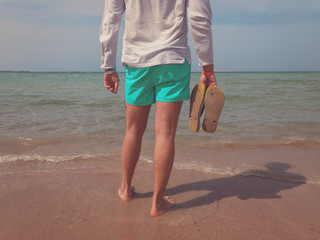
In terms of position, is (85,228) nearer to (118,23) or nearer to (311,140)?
(118,23)

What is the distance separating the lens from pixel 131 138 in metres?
2.09

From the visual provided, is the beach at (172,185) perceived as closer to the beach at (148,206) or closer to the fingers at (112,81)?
the beach at (148,206)

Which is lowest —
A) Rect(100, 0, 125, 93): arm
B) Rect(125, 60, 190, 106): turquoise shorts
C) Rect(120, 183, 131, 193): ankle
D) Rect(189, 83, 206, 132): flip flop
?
Rect(120, 183, 131, 193): ankle

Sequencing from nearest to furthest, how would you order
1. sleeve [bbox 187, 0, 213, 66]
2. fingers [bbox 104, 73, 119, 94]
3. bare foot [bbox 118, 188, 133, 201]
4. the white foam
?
sleeve [bbox 187, 0, 213, 66] < fingers [bbox 104, 73, 119, 94] < bare foot [bbox 118, 188, 133, 201] < the white foam

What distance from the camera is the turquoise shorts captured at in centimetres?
182

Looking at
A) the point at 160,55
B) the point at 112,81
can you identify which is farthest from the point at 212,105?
the point at 112,81

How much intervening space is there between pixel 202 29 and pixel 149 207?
4.40 ft

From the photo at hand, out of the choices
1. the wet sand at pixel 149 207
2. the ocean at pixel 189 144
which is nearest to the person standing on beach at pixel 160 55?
the wet sand at pixel 149 207

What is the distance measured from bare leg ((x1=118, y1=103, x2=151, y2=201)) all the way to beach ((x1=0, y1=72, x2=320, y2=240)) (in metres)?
0.15

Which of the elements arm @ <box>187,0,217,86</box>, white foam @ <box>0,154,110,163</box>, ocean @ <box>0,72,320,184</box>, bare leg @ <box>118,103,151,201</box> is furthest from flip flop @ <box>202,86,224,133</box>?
white foam @ <box>0,154,110,163</box>

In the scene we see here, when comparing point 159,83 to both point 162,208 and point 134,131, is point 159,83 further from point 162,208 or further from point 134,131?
point 162,208

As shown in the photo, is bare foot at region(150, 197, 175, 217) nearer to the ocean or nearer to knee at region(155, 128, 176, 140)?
knee at region(155, 128, 176, 140)

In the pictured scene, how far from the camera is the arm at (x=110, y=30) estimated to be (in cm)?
190

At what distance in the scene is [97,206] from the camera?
206 centimetres
